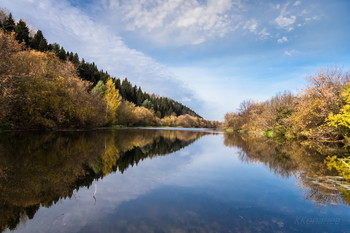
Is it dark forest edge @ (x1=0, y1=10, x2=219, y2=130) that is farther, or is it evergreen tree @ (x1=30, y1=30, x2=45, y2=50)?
evergreen tree @ (x1=30, y1=30, x2=45, y2=50)

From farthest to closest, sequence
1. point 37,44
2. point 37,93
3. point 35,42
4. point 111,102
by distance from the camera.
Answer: point 37,44, point 35,42, point 111,102, point 37,93

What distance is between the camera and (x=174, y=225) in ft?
15.8

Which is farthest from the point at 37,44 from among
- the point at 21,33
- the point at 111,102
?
the point at 111,102

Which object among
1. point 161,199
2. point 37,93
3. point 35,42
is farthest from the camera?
point 35,42

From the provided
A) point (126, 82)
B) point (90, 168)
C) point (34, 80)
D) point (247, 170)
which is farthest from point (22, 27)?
point (247, 170)

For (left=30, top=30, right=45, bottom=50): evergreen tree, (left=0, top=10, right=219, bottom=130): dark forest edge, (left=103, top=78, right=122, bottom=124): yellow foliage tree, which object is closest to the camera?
(left=0, top=10, right=219, bottom=130): dark forest edge

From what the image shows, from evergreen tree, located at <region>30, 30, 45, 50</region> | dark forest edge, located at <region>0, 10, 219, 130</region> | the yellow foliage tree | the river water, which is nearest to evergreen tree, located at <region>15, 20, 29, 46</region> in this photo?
evergreen tree, located at <region>30, 30, 45, 50</region>

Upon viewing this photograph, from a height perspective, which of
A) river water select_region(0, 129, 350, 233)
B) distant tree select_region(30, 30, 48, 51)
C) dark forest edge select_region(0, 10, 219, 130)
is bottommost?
river water select_region(0, 129, 350, 233)

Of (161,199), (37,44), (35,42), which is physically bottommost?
(161,199)

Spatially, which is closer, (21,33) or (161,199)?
(161,199)

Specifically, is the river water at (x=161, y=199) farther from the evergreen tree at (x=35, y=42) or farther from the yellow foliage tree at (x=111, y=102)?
the evergreen tree at (x=35, y=42)

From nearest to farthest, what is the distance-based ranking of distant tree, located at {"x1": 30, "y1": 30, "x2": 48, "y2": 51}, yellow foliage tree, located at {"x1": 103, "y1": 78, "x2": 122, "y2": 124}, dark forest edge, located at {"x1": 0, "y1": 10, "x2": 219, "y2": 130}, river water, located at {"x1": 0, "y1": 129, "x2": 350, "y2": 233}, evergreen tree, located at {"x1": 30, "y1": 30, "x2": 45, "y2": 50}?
river water, located at {"x1": 0, "y1": 129, "x2": 350, "y2": 233} < dark forest edge, located at {"x1": 0, "y1": 10, "x2": 219, "y2": 130} < yellow foliage tree, located at {"x1": 103, "y1": 78, "x2": 122, "y2": 124} < distant tree, located at {"x1": 30, "y1": 30, "x2": 48, "y2": 51} < evergreen tree, located at {"x1": 30, "y1": 30, "x2": 45, "y2": 50}

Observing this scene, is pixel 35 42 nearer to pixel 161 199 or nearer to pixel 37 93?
pixel 37 93

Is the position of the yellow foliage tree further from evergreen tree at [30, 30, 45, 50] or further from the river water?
the river water
